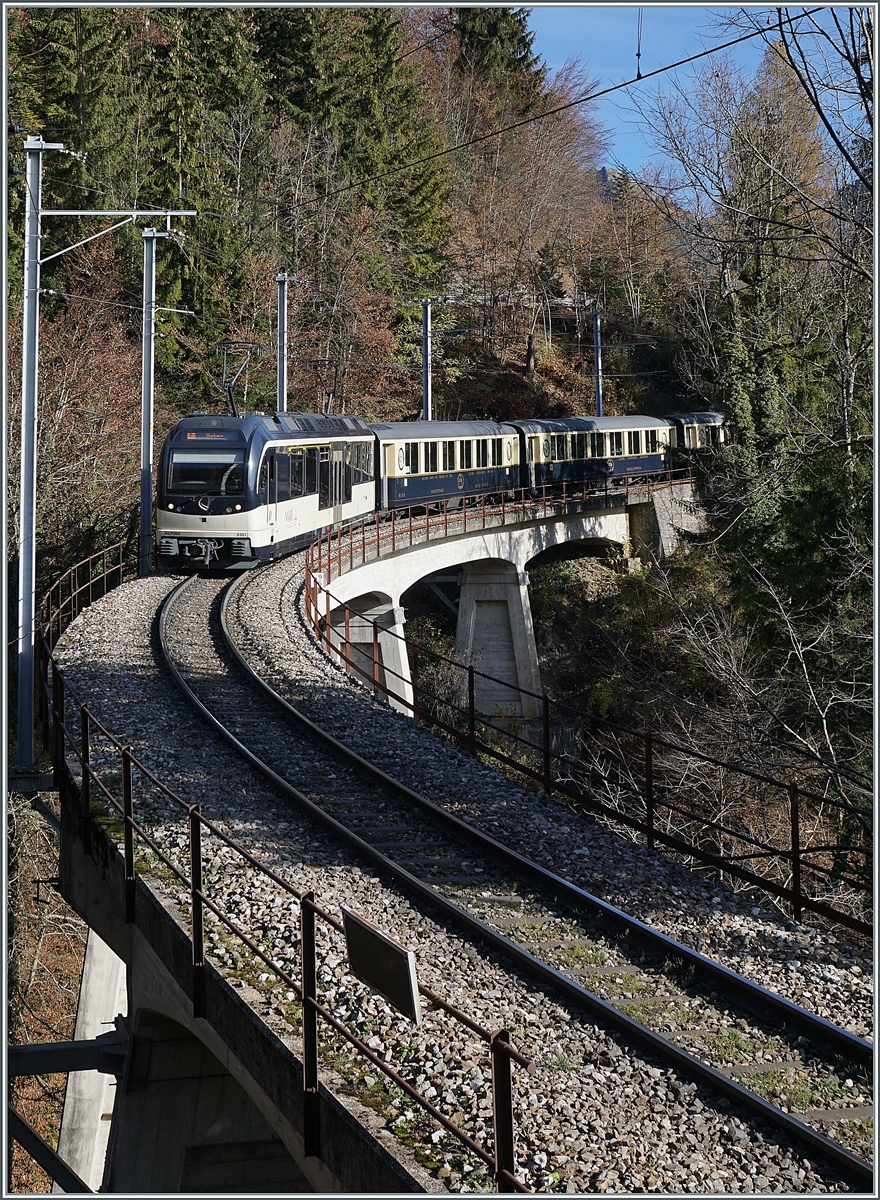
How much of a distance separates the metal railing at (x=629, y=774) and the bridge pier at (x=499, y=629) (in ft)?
3.30

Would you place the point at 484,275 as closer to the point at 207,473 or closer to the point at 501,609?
Answer: the point at 501,609

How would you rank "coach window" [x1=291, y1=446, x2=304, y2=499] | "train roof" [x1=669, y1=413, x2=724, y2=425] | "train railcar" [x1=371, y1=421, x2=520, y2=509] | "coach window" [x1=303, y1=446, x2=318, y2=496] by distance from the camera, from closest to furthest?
"coach window" [x1=291, y1=446, x2=304, y2=499]
"coach window" [x1=303, y1=446, x2=318, y2=496]
"train railcar" [x1=371, y1=421, x2=520, y2=509]
"train roof" [x1=669, y1=413, x2=724, y2=425]

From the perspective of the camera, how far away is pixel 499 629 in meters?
36.5

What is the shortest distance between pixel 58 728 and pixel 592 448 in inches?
1237

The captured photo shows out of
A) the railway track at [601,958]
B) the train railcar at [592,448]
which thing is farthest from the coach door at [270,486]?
the train railcar at [592,448]

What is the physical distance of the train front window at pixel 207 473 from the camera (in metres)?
21.3

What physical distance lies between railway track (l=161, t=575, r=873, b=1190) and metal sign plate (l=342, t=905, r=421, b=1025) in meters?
2.11

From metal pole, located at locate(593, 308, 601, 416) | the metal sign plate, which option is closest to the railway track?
the metal sign plate

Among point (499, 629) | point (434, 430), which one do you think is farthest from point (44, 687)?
point (499, 629)

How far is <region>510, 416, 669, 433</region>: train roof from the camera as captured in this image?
38.6m

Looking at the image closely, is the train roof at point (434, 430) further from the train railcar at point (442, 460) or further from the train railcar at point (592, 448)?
the train railcar at point (592, 448)

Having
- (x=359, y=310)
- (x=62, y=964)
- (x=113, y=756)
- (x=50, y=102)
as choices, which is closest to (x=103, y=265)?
(x=50, y=102)

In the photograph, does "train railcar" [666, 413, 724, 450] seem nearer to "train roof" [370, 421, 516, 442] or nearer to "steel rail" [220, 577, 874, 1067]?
"train roof" [370, 421, 516, 442]

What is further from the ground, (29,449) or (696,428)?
(696,428)
